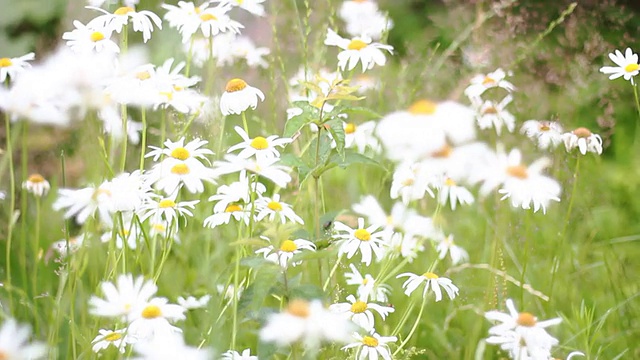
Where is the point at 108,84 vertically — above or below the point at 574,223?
above

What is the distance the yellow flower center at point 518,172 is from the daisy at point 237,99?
0.47 meters

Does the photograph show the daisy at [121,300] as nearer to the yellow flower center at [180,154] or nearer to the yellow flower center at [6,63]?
the yellow flower center at [180,154]

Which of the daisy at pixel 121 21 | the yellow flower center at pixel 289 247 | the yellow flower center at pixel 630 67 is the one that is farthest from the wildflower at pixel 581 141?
the daisy at pixel 121 21

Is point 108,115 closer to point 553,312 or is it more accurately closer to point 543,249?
point 553,312

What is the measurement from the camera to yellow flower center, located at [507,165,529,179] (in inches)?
27.5

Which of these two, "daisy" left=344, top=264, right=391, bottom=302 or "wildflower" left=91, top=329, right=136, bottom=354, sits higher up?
"daisy" left=344, top=264, right=391, bottom=302

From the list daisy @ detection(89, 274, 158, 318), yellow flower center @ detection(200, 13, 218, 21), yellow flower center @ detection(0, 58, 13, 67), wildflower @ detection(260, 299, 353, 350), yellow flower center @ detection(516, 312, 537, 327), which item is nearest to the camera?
wildflower @ detection(260, 299, 353, 350)

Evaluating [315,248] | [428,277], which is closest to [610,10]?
[428,277]

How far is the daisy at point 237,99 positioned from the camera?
109cm

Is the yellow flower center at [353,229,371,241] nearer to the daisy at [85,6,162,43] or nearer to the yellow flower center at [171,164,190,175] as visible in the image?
the yellow flower center at [171,164,190,175]

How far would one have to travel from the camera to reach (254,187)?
1003mm

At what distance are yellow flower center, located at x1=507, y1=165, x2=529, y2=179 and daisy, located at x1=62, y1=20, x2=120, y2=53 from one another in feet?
1.90

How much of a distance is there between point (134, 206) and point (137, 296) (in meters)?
0.14

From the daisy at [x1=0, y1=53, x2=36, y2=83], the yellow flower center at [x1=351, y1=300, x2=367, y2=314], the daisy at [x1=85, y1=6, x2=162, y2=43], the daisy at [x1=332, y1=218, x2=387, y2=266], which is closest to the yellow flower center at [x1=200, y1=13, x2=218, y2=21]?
the daisy at [x1=85, y1=6, x2=162, y2=43]
